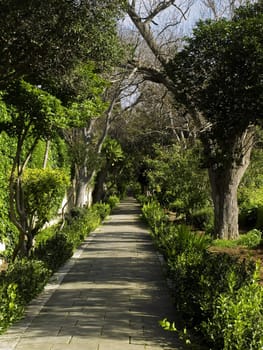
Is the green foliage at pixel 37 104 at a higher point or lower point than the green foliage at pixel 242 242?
higher

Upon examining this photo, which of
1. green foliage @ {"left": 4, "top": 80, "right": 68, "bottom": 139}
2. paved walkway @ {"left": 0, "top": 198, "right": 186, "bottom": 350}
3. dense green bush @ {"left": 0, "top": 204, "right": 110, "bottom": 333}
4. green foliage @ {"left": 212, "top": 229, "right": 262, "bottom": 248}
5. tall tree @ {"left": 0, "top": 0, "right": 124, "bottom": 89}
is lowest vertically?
paved walkway @ {"left": 0, "top": 198, "right": 186, "bottom": 350}

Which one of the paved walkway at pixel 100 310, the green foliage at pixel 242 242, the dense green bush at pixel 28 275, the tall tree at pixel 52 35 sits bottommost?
the paved walkway at pixel 100 310

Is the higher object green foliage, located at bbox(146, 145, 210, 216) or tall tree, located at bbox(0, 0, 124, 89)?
tall tree, located at bbox(0, 0, 124, 89)

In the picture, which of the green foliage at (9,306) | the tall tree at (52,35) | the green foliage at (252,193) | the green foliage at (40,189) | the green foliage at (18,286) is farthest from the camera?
A: the green foliage at (252,193)

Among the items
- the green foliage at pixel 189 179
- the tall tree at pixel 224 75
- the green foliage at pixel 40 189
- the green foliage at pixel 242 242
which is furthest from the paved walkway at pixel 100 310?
the green foliage at pixel 189 179

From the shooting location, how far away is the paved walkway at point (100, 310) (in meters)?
5.38

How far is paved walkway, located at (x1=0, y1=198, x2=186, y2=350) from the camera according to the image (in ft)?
17.6

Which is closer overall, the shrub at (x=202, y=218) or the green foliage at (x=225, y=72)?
the green foliage at (x=225, y=72)

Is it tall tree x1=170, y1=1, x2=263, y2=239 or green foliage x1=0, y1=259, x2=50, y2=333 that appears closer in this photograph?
green foliage x1=0, y1=259, x2=50, y2=333

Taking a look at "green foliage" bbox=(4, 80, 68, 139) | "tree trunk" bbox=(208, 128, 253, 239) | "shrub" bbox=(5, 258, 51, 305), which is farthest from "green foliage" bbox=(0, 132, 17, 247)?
"tree trunk" bbox=(208, 128, 253, 239)

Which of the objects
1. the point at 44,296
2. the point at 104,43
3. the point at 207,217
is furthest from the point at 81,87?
the point at 207,217

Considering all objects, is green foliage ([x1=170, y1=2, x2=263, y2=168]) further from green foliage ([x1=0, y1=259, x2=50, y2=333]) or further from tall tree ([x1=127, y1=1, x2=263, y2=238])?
green foliage ([x1=0, y1=259, x2=50, y2=333])

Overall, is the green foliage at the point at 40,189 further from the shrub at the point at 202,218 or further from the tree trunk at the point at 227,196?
the shrub at the point at 202,218

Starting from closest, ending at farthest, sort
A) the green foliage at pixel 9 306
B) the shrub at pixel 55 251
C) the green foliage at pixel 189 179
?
the green foliage at pixel 9 306 → the shrub at pixel 55 251 → the green foliage at pixel 189 179
